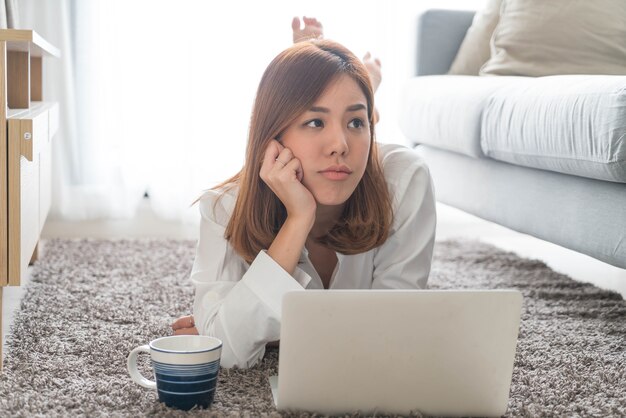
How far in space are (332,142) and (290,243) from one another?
0.17 meters

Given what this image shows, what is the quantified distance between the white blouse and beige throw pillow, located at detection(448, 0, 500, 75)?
1253 millimetres

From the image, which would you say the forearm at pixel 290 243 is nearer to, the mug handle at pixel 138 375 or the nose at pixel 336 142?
the nose at pixel 336 142

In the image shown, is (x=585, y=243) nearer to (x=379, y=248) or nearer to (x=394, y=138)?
(x=379, y=248)

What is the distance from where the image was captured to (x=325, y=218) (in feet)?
5.09

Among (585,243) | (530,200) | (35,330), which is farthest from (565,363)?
(35,330)

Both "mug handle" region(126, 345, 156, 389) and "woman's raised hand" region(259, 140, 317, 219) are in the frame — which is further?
"woman's raised hand" region(259, 140, 317, 219)

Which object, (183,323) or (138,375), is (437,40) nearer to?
(183,323)

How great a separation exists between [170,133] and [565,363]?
2103 millimetres

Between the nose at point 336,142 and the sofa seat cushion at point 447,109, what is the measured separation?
0.86 metres

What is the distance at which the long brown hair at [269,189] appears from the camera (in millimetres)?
1360

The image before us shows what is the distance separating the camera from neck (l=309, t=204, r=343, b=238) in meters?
1.54

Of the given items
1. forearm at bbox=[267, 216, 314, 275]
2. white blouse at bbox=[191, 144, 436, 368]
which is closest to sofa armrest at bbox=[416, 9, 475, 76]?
white blouse at bbox=[191, 144, 436, 368]

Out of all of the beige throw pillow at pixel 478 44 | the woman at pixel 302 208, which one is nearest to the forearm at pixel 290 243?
the woman at pixel 302 208

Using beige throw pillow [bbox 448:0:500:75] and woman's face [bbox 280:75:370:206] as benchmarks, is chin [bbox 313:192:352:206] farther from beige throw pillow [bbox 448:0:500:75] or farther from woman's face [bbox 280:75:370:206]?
beige throw pillow [bbox 448:0:500:75]
